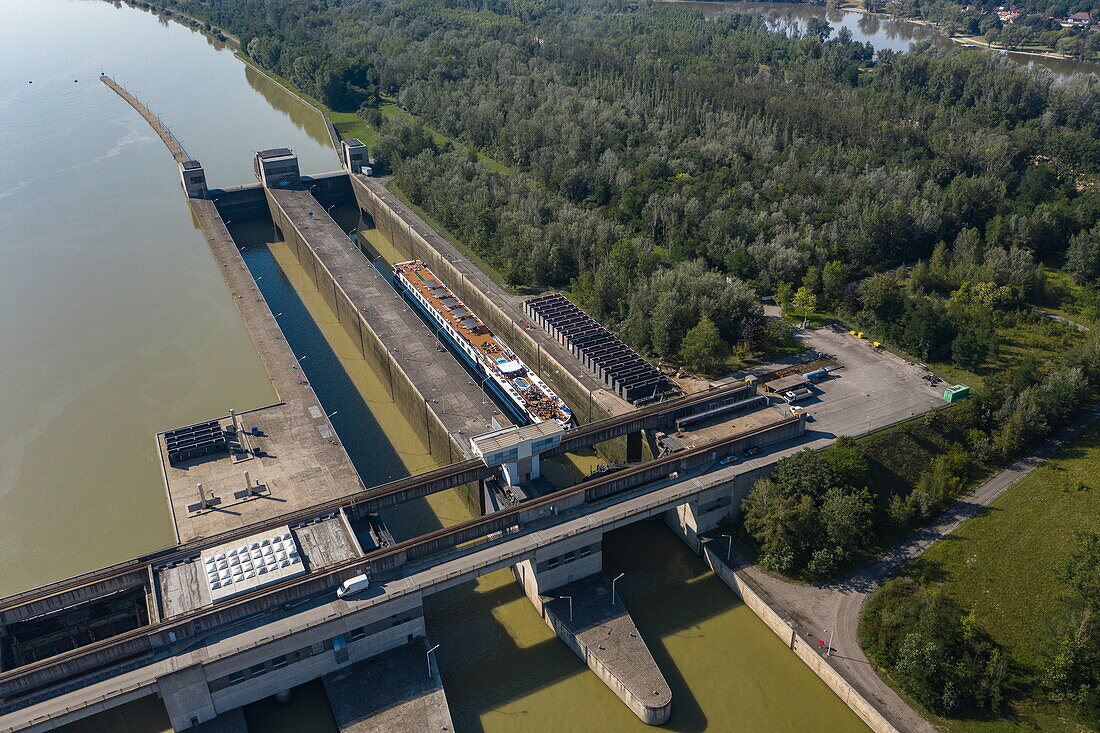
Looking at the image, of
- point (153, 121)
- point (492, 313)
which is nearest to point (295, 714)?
point (492, 313)

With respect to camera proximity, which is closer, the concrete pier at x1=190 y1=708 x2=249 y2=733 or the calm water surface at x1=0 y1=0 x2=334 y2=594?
the concrete pier at x1=190 y1=708 x2=249 y2=733

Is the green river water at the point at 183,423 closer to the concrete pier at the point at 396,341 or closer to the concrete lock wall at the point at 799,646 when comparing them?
the concrete lock wall at the point at 799,646

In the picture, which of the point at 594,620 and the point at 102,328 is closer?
the point at 594,620

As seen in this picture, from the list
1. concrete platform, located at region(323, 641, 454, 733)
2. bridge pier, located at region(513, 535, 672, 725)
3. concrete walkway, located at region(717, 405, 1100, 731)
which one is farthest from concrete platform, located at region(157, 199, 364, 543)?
concrete walkway, located at region(717, 405, 1100, 731)

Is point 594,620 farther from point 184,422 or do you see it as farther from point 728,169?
point 728,169

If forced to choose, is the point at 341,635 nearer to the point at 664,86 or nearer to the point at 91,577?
the point at 91,577

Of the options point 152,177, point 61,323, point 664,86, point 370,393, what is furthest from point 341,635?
point 664,86

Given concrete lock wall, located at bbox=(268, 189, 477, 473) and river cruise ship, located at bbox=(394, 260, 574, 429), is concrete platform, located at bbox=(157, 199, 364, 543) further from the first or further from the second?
river cruise ship, located at bbox=(394, 260, 574, 429)

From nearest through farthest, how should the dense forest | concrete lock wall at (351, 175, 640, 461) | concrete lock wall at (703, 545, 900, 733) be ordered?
1. concrete lock wall at (703, 545, 900, 733)
2. concrete lock wall at (351, 175, 640, 461)
3. the dense forest
